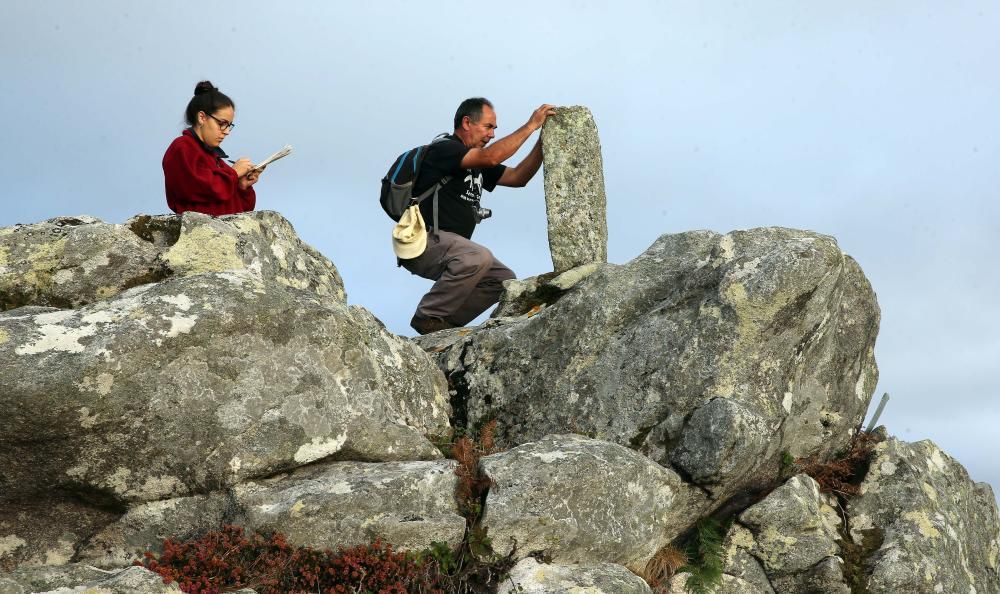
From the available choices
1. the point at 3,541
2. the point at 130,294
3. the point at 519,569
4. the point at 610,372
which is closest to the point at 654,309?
the point at 610,372

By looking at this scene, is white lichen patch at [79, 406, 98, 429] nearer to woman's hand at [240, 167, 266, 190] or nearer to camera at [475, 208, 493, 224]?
woman's hand at [240, 167, 266, 190]

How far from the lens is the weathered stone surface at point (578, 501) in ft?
33.2

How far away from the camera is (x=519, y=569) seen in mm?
10008

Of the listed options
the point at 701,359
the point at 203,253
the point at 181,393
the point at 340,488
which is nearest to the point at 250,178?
the point at 203,253

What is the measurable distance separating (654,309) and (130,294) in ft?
19.2

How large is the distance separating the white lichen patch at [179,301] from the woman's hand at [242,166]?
11.5ft

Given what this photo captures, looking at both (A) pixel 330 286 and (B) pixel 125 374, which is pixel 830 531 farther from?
(B) pixel 125 374

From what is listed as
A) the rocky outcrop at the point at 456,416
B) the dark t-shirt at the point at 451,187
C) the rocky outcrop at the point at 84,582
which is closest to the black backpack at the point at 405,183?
the dark t-shirt at the point at 451,187

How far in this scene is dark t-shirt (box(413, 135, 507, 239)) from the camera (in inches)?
636

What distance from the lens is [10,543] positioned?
980 centimetres

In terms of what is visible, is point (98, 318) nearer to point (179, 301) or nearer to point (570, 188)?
point (179, 301)

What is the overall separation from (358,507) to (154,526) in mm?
1892

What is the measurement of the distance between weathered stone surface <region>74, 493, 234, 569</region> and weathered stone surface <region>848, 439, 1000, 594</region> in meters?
7.15

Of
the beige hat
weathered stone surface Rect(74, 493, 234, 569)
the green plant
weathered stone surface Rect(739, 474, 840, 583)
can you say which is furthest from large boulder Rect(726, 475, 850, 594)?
the beige hat
